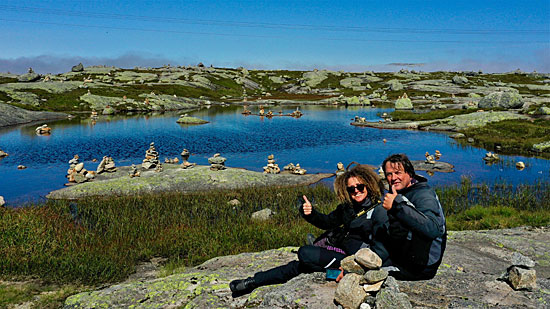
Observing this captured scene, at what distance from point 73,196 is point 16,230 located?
10091 millimetres

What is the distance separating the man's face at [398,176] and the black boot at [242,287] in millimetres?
3723

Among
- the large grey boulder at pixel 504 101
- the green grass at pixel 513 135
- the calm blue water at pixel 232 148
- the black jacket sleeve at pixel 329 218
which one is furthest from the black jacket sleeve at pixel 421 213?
the large grey boulder at pixel 504 101

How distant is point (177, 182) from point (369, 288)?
21.7 metres

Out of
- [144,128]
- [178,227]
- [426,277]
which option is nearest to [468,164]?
[178,227]

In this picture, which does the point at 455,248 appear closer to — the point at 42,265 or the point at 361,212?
the point at 361,212

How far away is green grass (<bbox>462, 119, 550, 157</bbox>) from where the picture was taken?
139 feet

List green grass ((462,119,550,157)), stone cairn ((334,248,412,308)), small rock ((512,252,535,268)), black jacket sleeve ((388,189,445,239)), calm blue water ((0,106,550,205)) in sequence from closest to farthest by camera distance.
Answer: black jacket sleeve ((388,189,445,239)) → stone cairn ((334,248,412,308)) → small rock ((512,252,535,268)) → calm blue water ((0,106,550,205)) → green grass ((462,119,550,157))

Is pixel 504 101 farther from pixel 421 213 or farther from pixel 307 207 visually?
pixel 421 213

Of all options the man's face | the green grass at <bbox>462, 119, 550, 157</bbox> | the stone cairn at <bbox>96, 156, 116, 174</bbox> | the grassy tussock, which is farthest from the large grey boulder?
the man's face

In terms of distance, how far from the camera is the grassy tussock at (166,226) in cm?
1230

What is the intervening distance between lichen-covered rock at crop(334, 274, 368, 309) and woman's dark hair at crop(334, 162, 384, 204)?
1.81 meters

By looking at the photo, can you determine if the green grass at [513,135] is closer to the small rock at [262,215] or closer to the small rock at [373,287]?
the small rock at [262,215]

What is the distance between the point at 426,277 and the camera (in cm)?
705

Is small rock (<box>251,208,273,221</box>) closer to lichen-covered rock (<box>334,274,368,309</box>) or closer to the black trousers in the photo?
the black trousers
